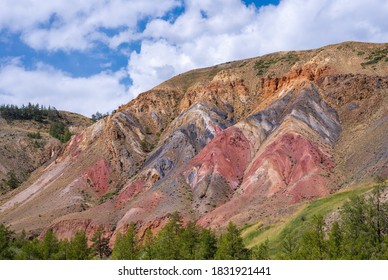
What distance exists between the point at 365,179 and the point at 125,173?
5325 centimetres

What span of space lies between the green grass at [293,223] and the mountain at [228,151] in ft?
13.2

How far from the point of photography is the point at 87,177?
100 metres

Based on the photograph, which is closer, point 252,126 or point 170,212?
point 170,212

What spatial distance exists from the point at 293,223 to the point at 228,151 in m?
37.3

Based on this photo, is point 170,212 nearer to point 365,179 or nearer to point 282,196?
point 282,196

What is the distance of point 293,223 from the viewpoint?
173 feet

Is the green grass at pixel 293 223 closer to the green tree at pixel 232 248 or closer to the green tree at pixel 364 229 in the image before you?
the green tree at pixel 232 248

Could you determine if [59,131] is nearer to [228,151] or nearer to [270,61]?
[270,61]

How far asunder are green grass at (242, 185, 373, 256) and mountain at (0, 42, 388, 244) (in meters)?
4.03

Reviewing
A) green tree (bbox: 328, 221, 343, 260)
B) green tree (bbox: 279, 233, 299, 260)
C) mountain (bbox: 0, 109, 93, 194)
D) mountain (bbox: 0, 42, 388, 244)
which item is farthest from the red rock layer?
mountain (bbox: 0, 109, 93, 194)

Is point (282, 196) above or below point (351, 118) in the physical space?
below

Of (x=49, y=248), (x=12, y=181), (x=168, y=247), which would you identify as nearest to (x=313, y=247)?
(x=168, y=247)

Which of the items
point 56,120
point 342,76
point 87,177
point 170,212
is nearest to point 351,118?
point 342,76

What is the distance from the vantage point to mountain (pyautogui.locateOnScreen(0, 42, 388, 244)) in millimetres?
74125
